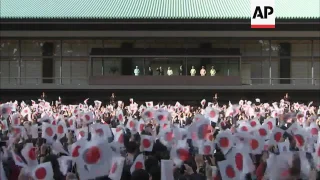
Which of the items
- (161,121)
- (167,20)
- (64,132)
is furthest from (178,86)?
(64,132)

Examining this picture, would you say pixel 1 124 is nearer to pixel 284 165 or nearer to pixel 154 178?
pixel 154 178

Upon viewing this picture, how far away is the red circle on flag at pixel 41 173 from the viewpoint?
6660 millimetres

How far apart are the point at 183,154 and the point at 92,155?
1.74 meters

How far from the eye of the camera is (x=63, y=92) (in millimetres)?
31812

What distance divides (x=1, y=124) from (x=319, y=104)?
23469 millimetres

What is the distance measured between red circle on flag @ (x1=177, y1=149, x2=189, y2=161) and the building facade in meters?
22.0

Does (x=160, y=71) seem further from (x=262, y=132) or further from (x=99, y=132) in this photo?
(x=262, y=132)

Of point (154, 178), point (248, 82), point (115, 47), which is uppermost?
point (115, 47)

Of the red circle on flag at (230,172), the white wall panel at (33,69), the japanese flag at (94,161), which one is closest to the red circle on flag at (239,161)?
the red circle on flag at (230,172)

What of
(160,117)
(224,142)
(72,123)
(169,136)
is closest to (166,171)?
(224,142)

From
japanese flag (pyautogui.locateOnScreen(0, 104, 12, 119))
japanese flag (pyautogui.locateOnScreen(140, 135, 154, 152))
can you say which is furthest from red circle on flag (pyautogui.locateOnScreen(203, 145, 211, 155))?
japanese flag (pyautogui.locateOnScreen(0, 104, 12, 119))

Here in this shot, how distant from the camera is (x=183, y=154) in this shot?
26.9 feet

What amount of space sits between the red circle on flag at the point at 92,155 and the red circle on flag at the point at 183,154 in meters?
1.63

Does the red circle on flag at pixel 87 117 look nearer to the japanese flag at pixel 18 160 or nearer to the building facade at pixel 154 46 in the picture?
the japanese flag at pixel 18 160
